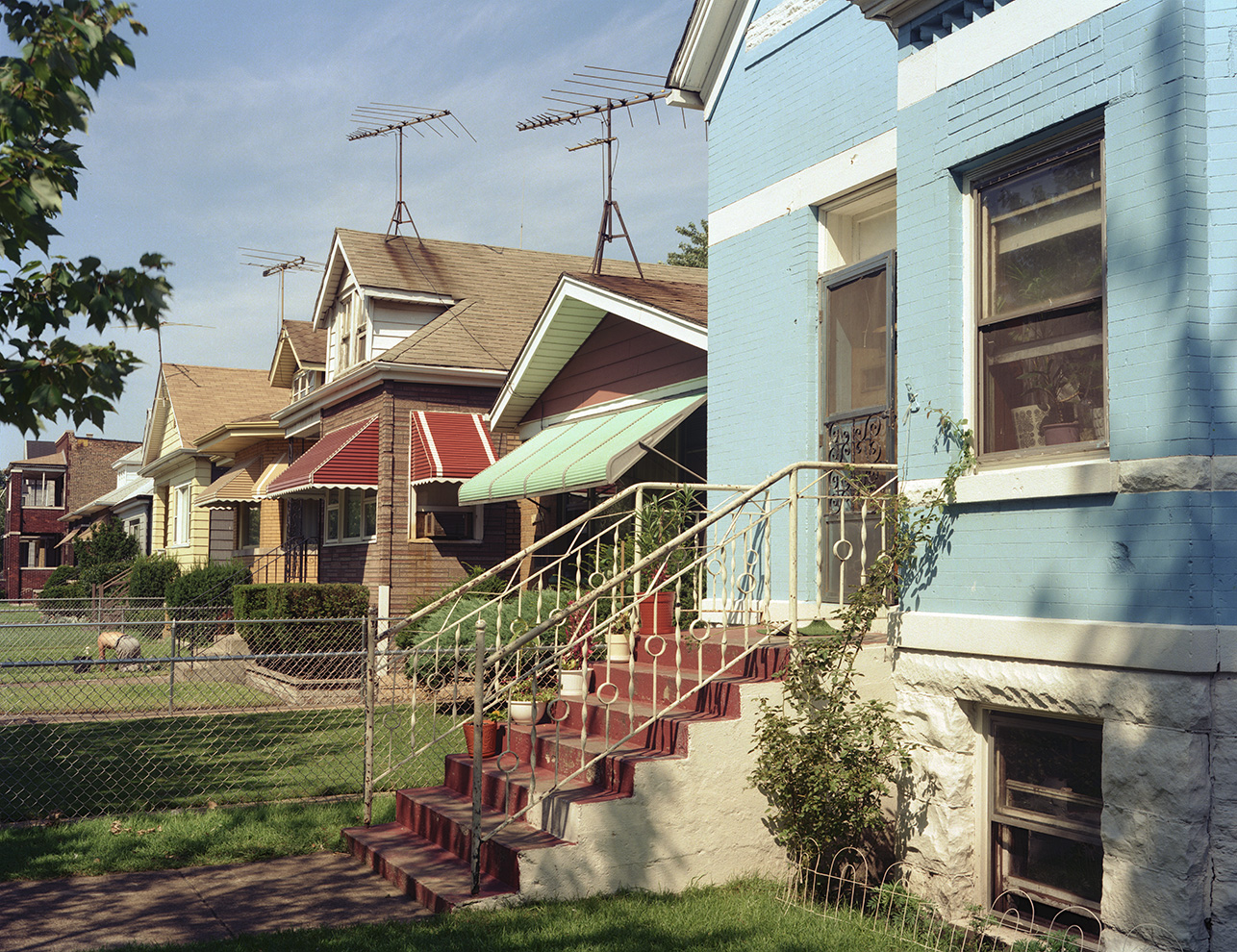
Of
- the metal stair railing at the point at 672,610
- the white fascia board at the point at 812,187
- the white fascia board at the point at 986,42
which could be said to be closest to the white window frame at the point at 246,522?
the metal stair railing at the point at 672,610

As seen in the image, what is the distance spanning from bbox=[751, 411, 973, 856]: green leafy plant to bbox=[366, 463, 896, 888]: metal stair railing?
1.14ft

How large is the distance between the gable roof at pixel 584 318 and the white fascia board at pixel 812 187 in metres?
1.24

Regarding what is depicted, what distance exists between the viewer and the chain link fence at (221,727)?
873 cm

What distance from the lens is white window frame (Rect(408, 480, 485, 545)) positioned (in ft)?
59.0

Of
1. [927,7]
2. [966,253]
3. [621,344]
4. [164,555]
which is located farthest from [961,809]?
[164,555]

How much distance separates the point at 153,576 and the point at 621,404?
819 inches

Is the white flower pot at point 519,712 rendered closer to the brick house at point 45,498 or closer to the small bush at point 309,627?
the small bush at point 309,627

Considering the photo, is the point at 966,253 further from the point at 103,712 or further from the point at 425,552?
the point at 425,552

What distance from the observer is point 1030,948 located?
5.32m

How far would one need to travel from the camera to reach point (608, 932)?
558 centimetres

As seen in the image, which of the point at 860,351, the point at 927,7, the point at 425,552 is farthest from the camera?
the point at 425,552

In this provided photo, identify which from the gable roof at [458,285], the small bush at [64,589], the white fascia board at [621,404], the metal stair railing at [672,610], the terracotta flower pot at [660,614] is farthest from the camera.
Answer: the small bush at [64,589]

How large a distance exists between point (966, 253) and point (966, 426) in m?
0.95

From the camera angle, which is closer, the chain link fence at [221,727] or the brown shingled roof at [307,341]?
the chain link fence at [221,727]
